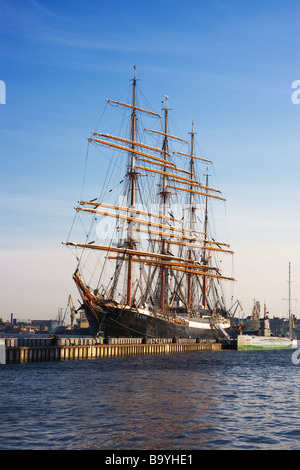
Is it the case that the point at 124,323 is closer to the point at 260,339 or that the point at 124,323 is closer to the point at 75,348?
the point at 75,348

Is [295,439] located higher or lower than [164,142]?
lower

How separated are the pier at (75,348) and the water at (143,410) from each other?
396 centimetres

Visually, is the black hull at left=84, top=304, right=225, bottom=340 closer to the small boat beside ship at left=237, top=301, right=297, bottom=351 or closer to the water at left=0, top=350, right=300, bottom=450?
the small boat beside ship at left=237, top=301, right=297, bottom=351

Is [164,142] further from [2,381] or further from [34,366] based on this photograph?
A: [2,381]

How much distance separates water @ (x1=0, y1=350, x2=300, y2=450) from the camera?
22766mm

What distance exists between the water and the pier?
3.96 metres

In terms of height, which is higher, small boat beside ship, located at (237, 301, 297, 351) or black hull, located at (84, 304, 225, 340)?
black hull, located at (84, 304, 225, 340)

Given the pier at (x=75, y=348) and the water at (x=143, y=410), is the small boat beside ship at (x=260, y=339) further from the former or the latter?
the water at (x=143, y=410)

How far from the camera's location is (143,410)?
29.6m

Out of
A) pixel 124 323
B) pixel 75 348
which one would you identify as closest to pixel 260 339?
pixel 124 323

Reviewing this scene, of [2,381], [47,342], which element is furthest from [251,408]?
[47,342]

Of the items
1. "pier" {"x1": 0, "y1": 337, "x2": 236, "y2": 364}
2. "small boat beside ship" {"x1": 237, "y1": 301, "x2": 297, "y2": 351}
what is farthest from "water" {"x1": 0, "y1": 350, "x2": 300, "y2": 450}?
"small boat beside ship" {"x1": 237, "y1": 301, "x2": 297, "y2": 351}

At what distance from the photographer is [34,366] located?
5259cm
